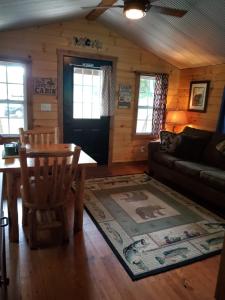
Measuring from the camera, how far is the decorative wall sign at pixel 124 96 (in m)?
4.52

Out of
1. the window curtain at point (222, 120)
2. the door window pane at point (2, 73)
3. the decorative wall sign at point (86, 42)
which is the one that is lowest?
the window curtain at point (222, 120)

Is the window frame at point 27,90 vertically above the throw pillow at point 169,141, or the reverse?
the window frame at point 27,90

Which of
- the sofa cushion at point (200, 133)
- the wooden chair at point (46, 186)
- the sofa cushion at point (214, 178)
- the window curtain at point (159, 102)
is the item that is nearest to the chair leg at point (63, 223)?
the wooden chair at point (46, 186)

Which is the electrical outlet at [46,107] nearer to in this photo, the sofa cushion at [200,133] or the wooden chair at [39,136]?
the wooden chair at [39,136]

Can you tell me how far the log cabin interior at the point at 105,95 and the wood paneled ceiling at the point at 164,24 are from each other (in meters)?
0.02

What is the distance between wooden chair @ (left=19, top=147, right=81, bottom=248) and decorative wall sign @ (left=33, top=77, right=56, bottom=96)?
226 cm

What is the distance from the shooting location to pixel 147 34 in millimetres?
3904

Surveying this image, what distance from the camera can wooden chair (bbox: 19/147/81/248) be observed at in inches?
72.6

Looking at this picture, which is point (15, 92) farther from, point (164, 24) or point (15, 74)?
point (164, 24)

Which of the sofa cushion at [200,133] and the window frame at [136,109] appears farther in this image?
the window frame at [136,109]

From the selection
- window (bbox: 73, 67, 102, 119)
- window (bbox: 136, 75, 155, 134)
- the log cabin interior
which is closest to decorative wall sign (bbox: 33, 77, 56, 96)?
the log cabin interior

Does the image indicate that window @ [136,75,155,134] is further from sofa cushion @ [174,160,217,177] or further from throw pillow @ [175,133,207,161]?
sofa cushion @ [174,160,217,177]

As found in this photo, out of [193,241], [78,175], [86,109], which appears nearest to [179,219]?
[193,241]

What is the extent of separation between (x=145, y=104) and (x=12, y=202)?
349 cm
